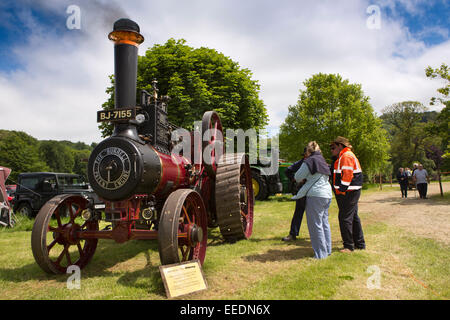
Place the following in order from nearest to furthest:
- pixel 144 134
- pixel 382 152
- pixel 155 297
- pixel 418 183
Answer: pixel 155 297 < pixel 144 134 < pixel 418 183 < pixel 382 152

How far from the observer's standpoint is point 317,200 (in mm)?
4328

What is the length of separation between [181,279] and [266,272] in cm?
123

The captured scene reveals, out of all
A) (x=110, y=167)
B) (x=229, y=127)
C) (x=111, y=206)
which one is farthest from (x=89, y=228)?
(x=229, y=127)

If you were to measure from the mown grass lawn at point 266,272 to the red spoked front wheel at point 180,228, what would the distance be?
0.35m

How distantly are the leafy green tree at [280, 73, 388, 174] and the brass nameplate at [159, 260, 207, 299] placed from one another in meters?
20.6

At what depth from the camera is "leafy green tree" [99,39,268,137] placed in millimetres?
12508

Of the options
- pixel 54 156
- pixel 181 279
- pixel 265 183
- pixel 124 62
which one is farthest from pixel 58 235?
pixel 54 156

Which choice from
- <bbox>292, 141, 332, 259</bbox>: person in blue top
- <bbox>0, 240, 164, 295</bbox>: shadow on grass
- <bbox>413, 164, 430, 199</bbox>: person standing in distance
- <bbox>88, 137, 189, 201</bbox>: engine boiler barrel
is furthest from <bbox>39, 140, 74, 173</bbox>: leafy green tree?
<bbox>292, 141, 332, 259</bbox>: person in blue top

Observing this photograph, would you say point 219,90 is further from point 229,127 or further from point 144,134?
point 144,134

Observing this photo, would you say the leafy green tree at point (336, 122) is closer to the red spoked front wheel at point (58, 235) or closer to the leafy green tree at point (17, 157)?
the red spoked front wheel at point (58, 235)

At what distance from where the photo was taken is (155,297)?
3.00 meters

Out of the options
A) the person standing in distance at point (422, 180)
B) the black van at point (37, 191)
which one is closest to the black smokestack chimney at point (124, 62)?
the black van at point (37, 191)

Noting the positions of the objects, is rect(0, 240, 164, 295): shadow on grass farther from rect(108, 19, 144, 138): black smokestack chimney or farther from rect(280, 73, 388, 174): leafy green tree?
rect(280, 73, 388, 174): leafy green tree

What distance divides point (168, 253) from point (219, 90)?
452 inches
